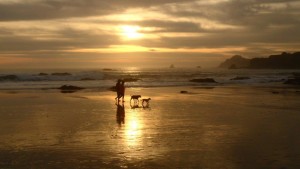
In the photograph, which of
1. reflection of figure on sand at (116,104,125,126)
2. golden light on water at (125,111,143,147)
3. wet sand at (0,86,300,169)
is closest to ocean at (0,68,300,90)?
reflection of figure on sand at (116,104,125,126)

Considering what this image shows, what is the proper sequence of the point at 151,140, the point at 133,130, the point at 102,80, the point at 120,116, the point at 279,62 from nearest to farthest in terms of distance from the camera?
the point at 151,140
the point at 133,130
the point at 120,116
the point at 102,80
the point at 279,62

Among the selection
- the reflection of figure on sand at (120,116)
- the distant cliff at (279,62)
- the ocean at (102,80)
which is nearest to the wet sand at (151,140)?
the reflection of figure on sand at (120,116)

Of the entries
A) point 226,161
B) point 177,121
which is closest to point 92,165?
point 226,161

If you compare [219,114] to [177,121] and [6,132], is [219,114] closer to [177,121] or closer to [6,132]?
[177,121]

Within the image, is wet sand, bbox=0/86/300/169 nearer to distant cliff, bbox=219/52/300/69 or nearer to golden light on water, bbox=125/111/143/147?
golden light on water, bbox=125/111/143/147

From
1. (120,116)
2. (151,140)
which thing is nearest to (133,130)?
(151,140)

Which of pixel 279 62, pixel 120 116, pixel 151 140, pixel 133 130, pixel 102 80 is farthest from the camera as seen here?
pixel 279 62

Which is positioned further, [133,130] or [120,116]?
[120,116]

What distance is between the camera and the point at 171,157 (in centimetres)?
1000

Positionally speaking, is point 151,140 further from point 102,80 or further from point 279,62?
point 279,62

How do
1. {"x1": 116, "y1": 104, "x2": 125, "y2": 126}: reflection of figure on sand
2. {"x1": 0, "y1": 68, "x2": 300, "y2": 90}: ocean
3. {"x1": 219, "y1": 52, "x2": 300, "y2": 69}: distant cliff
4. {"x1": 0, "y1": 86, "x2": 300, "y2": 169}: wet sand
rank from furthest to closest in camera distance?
{"x1": 219, "y1": 52, "x2": 300, "y2": 69}: distant cliff → {"x1": 0, "y1": 68, "x2": 300, "y2": 90}: ocean → {"x1": 116, "y1": 104, "x2": 125, "y2": 126}: reflection of figure on sand → {"x1": 0, "y1": 86, "x2": 300, "y2": 169}: wet sand

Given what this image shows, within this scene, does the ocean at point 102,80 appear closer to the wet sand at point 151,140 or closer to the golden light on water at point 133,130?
the golden light on water at point 133,130

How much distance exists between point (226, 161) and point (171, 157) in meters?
1.42

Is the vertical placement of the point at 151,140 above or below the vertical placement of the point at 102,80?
below
